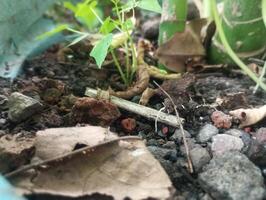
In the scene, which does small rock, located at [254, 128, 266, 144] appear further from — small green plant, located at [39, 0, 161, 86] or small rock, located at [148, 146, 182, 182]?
small green plant, located at [39, 0, 161, 86]

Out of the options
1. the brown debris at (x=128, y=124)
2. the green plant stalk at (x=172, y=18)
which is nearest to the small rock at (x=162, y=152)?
the brown debris at (x=128, y=124)

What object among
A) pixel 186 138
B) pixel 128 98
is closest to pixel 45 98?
pixel 128 98

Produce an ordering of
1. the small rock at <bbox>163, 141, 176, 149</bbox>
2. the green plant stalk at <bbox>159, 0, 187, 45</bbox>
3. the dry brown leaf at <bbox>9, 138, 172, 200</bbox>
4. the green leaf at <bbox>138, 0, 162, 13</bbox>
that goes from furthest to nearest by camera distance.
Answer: the green plant stalk at <bbox>159, 0, 187, 45</bbox>, the green leaf at <bbox>138, 0, 162, 13</bbox>, the small rock at <bbox>163, 141, 176, 149</bbox>, the dry brown leaf at <bbox>9, 138, 172, 200</bbox>

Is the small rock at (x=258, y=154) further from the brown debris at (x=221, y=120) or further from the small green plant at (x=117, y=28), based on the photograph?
the small green plant at (x=117, y=28)

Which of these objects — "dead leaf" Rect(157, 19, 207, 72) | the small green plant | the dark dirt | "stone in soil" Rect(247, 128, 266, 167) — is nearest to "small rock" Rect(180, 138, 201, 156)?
the dark dirt

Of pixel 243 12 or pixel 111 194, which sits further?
pixel 243 12

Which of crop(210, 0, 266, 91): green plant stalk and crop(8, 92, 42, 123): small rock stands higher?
crop(210, 0, 266, 91): green plant stalk

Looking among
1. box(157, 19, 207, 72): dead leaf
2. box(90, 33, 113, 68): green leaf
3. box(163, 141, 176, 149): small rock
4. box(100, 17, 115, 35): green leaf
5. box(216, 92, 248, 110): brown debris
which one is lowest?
box(163, 141, 176, 149): small rock

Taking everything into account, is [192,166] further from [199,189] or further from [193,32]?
[193,32]
